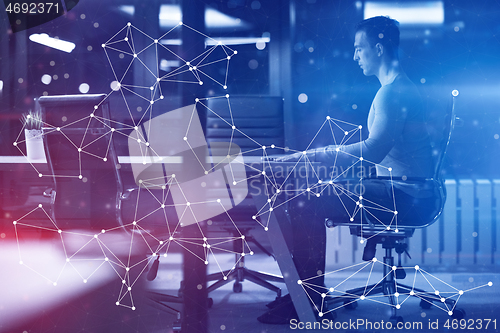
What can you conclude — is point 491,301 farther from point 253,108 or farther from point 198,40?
point 198,40

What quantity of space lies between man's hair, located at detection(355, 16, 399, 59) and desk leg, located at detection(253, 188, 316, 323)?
85cm

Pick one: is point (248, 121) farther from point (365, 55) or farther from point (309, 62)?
point (365, 55)

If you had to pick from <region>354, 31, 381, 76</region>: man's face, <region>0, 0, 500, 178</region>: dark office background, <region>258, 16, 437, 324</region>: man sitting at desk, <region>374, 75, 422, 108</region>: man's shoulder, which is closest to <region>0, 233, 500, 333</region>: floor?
<region>258, 16, 437, 324</region>: man sitting at desk

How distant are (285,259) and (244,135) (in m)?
0.67

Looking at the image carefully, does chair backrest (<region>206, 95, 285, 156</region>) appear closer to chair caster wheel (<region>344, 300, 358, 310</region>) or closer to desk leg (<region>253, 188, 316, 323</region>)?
desk leg (<region>253, 188, 316, 323</region>)

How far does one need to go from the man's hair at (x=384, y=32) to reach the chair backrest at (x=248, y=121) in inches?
22.6

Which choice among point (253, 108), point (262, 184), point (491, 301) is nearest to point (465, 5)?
point (253, 108)

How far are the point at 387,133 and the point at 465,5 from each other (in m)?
0.72

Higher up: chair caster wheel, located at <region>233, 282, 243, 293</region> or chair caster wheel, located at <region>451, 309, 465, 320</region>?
chair caster wheel, located at <region>233, 282, 243, 293</region>

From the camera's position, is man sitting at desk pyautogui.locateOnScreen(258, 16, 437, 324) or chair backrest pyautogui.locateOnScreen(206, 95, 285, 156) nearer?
man sitting at desk pyautogui.locateOnScreen(258, 16, 437, 324)

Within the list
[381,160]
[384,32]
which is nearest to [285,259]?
[381,160]

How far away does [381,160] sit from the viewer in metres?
1.69

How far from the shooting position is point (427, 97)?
67.6 inches

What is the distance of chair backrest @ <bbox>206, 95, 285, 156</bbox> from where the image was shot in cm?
191
